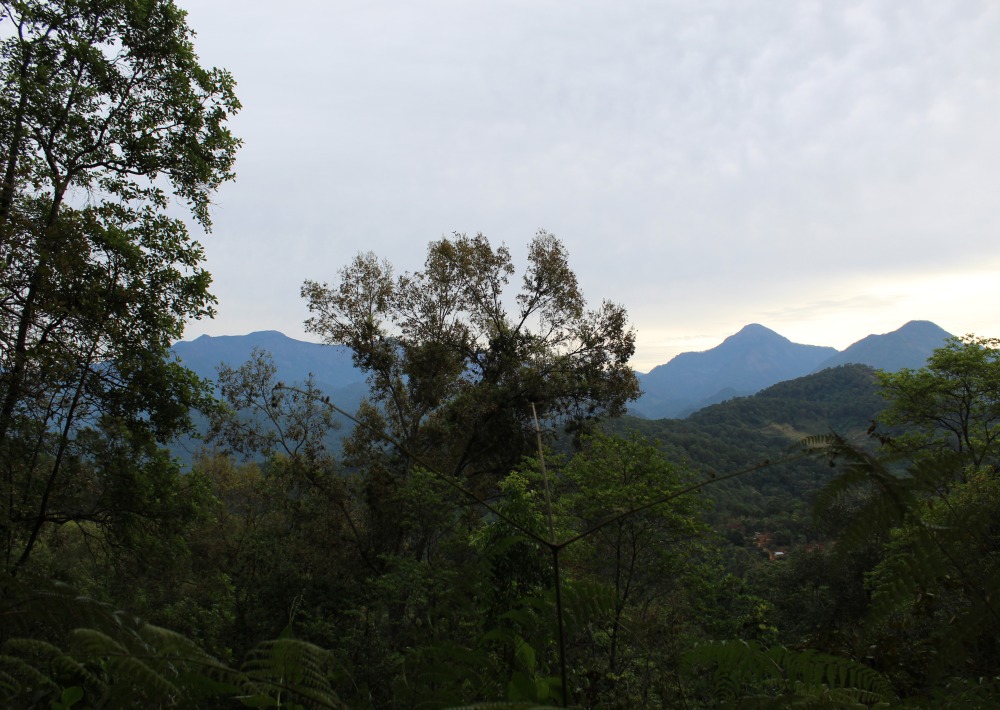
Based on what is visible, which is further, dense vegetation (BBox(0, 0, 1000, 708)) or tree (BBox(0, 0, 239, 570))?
tree (BBox(0, 0, 239, 570))

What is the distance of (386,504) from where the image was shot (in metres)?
14.9

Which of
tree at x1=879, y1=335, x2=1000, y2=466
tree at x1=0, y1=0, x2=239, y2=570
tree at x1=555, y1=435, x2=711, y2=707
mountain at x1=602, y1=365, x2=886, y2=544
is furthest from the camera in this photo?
mountain at x1=602, y1=365, x2=886, y2=544

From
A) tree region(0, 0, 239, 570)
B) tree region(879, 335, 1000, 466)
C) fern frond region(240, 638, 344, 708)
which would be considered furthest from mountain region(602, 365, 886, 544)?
fern frond region(240, 638, 344, 708)

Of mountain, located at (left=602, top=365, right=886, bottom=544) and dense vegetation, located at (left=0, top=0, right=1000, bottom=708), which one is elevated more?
dense vegetation, located at (left=0, top=0, right=1000, bottom=708)

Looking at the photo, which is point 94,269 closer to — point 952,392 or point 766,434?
point 952,392

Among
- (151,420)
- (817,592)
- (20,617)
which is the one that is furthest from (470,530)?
(817,592)

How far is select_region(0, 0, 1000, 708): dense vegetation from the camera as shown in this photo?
1.52 m

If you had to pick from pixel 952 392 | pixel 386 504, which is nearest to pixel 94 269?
pixel 386 504

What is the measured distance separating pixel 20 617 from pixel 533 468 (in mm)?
11687

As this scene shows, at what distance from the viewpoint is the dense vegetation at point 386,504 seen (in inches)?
59.7

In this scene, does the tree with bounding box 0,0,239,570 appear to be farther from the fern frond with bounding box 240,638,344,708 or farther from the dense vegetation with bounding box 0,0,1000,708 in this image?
the fern frond with bounding box 240,638,344,708

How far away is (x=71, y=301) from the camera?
644 cm

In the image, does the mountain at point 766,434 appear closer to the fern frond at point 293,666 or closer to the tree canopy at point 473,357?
the tree canopy at point 473,357

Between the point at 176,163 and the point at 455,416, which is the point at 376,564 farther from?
the point at 176,163
